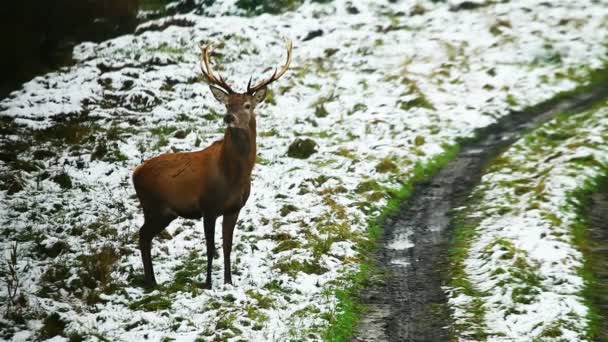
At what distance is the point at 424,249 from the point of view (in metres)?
11.5

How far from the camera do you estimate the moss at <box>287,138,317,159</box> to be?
54.0 ft

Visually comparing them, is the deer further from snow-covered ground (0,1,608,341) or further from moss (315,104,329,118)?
moss (315,104,329,118)

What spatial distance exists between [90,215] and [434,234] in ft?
22.9

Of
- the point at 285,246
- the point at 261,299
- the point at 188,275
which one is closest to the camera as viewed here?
the point at 261,299

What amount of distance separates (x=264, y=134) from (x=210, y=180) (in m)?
9.04

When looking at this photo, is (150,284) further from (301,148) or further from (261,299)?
(301,148)

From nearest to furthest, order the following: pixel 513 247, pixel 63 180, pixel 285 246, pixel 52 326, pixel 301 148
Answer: pixel 52 326, pixel 513 247, pixel 285 246, pixel 63 180, pixel 301 148

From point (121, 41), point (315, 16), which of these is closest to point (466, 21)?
point (315, 16)

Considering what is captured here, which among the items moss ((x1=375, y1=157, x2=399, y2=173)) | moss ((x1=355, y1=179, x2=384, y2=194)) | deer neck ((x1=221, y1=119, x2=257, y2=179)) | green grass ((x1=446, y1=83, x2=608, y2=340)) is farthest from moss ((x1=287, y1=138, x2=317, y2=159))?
deer neck ((x1=221, y1=119, x2=257, y2=179))

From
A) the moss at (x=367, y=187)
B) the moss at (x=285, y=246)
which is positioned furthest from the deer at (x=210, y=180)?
the moss at (x=367, y=187)

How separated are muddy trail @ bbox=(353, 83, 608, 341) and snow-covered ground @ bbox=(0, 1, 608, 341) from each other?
68 centimetres

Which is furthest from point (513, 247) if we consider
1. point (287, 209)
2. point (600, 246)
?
point (287, 209)

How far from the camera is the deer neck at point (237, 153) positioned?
9211 millimetres

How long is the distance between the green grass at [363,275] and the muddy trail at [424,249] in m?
0.14
